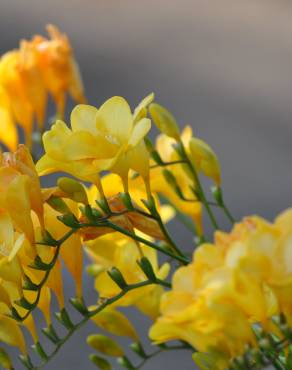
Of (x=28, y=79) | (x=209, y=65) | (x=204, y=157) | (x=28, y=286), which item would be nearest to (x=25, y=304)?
(x=28, y=286)

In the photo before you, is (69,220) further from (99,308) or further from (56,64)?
(56,64)

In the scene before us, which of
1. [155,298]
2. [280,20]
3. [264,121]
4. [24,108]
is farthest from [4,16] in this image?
[155,298]

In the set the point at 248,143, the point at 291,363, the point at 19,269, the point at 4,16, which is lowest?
the point at 248,143

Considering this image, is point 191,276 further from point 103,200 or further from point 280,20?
point 280,20

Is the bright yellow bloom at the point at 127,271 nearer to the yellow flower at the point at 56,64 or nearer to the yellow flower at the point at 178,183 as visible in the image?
the yellow flower at the point at 178,183

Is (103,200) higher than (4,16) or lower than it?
lower

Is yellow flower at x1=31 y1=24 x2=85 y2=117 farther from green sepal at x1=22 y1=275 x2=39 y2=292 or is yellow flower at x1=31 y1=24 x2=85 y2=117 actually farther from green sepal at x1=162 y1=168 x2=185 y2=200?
A: green sepal at x1=22 y1=275 x2=39 y2=292

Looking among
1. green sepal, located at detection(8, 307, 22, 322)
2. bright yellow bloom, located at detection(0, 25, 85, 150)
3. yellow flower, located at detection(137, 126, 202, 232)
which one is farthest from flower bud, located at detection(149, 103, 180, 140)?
bright yellow bloom, located at detection(0, 25, 85, 150)
